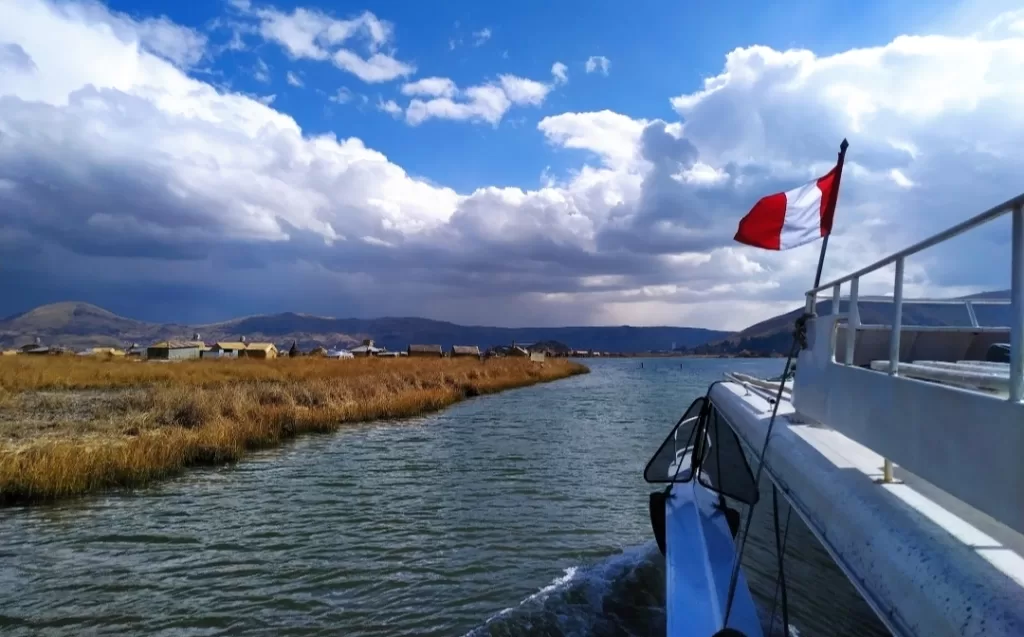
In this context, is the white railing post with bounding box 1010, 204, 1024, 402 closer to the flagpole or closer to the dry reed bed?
the flagpole

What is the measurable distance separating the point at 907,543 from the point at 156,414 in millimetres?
20879

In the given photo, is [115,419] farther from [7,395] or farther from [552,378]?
[552,378]

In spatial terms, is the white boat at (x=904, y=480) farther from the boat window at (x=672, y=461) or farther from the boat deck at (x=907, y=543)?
the boat window at (x=672, y=461)

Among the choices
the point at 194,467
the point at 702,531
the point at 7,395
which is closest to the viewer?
the point at 702,531

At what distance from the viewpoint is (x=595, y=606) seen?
7699 millimetres

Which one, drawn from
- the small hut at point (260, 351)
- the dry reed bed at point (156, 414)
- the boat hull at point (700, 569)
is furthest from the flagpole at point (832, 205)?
the small hut at point (260, 351)

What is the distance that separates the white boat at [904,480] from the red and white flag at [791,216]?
0.60 metres

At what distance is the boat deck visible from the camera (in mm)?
2645

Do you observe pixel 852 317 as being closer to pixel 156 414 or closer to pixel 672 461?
pixel 672 461

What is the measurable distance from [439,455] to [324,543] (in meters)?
7.99

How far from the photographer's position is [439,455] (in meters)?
18.2

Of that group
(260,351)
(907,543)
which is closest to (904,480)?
(907,543)

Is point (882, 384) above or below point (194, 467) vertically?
above

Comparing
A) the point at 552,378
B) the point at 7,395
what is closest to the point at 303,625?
the point at 7,395
